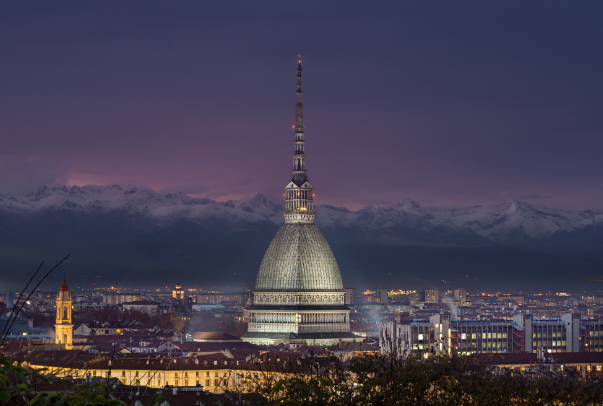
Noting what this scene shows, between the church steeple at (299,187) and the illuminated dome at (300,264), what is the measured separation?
0.94m

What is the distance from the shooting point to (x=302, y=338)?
100562 millimetres

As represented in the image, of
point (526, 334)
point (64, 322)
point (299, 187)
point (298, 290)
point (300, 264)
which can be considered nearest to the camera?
point (64, 322)

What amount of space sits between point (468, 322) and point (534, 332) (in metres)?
5.93

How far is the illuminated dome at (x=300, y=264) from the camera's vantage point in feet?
341

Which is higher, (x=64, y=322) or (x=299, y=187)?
(x=299, y=187)

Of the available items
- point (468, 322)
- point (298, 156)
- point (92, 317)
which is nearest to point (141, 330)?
point (92, 317)

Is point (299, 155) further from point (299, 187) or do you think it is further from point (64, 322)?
point (64, 322)

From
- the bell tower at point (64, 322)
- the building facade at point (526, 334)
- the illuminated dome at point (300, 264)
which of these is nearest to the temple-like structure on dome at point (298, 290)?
the illuminated dome at point (300, 264)

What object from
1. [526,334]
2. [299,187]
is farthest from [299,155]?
[526,334]

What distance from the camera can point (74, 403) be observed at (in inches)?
353

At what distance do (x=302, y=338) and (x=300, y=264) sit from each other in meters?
6.98

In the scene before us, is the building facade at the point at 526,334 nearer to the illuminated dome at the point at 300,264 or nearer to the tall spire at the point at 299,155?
the illuminated dome at the point at 300,264

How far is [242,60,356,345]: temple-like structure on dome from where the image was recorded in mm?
103000

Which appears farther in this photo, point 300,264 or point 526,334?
point 300,264
